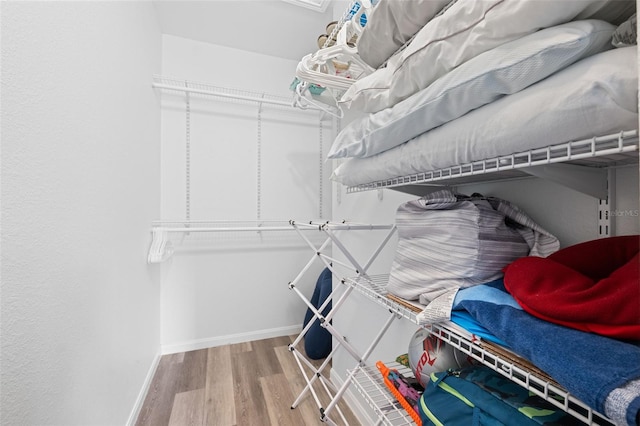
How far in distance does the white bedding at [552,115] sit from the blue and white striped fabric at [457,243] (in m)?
0.14

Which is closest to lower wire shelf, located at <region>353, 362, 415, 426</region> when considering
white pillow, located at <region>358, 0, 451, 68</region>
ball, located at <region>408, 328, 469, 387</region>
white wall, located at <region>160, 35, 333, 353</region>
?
ball, located at <region>408, 328, 469, 387</region>

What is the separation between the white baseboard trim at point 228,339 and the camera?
82.1 inches

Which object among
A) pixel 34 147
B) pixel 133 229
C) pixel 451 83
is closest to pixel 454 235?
pixel 451 83

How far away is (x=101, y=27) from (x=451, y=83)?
1409 mm

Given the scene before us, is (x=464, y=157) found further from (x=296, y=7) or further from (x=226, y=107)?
(x=226, y=107)

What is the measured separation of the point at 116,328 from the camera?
4.05 feet

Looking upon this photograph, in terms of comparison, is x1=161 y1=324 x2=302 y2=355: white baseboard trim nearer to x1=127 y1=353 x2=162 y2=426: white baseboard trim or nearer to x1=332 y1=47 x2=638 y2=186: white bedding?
x1=127 y1=353 x2=162 y2=426: white baseboard trim

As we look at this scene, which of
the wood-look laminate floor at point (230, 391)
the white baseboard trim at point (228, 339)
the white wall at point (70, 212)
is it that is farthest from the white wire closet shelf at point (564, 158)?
the white baseboard trim at point (228, 339)

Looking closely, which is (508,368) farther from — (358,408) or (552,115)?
(358,408)

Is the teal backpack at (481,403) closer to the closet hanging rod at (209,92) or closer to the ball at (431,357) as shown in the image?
the ball at (431,357)

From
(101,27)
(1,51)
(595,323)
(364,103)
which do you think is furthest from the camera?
(101,27)

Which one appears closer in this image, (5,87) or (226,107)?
(5,87)

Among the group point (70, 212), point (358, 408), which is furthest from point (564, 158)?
point (358, 408)

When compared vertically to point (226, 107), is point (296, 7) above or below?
above
